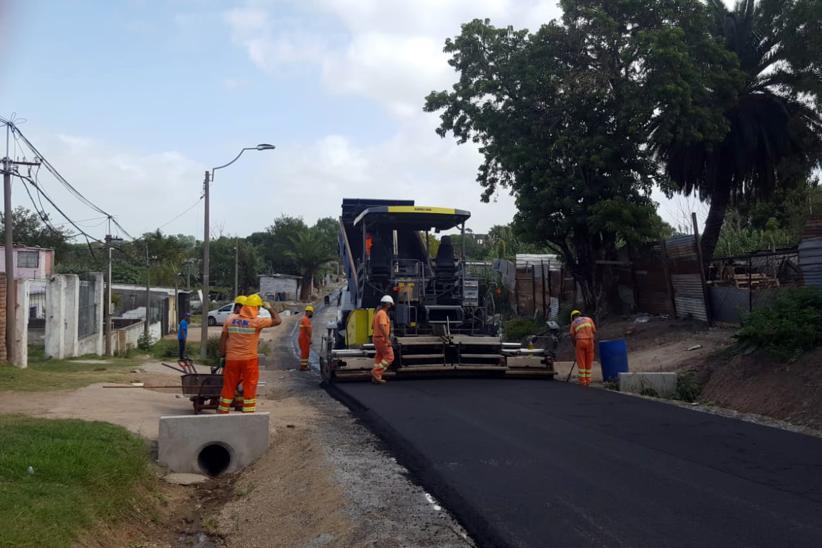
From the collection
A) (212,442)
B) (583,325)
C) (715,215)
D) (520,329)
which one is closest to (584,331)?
(583,325)

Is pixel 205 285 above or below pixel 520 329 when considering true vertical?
above

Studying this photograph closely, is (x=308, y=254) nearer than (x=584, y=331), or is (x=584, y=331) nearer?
(x=584, y=331)

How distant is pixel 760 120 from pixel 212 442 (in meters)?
18.3

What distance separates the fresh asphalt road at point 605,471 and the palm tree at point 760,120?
12.4 metres

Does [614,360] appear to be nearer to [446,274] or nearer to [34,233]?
[446,274]

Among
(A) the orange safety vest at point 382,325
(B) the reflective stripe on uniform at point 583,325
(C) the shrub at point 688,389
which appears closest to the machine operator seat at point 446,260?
(A) the orange safety vest at point 382,325

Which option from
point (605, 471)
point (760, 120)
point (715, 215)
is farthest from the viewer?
point (715, 215)

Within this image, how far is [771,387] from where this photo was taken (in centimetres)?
1195

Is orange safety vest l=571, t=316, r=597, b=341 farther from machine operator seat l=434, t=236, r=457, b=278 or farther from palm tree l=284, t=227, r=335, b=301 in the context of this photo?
palm tree l=284, t=227, r=335, b=301

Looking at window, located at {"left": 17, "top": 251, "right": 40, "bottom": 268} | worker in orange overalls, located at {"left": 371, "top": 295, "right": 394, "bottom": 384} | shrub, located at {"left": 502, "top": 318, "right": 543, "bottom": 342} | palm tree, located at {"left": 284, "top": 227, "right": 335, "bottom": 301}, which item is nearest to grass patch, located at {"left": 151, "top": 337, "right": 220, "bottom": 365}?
window, located at {"left": 17, "top": 251, "right": 40, "bottom": 268}

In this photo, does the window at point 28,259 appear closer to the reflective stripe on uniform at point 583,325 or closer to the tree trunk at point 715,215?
the tree trunk at point 715,215

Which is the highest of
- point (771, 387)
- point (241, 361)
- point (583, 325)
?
point (583, 325)

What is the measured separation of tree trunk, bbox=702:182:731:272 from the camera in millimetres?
23062

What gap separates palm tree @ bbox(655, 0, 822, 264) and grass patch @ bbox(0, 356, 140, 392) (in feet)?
47.2
